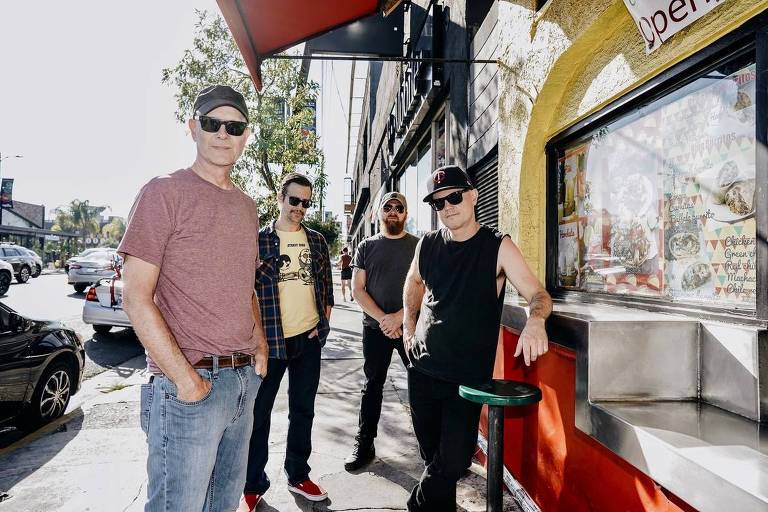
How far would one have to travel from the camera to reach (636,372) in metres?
1.96

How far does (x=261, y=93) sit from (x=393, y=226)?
7.05 metres

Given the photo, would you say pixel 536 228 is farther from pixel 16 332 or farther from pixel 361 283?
pixel 16 332

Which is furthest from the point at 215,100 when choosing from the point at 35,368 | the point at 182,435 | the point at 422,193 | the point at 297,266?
the point at 422,193

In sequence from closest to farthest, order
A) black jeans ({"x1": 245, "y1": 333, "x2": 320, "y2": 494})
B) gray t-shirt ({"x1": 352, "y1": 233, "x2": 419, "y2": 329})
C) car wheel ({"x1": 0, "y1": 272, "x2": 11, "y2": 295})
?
1. black jeans ({"x1": 245, "y1": 333, "x2": 320, "y2": 494})
2. gray t-shirt ({"x1": 352, "y1": 233, "x2": 419, "y2": 329})
3. car wheel ({"x1": 0, "y1": 272, "x2": 11, "y2": 295})

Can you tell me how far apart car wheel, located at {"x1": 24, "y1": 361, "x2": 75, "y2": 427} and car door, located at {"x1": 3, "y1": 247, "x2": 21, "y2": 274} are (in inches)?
854

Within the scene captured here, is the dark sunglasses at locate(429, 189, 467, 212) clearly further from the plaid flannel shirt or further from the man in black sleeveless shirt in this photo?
the plaid flannel shirt

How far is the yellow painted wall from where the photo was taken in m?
2.48

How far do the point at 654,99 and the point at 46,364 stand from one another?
215 inches

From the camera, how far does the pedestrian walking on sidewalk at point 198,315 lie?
1.59 metres

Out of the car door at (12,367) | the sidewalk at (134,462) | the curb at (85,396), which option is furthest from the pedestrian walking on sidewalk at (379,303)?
the car door at (12,367)

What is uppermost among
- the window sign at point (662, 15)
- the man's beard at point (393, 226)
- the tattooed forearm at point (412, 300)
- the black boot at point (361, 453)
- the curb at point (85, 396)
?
the window sign at point (662, 15)

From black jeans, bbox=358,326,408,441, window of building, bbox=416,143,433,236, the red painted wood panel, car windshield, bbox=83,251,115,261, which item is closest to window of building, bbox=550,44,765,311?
the red painted wood panel

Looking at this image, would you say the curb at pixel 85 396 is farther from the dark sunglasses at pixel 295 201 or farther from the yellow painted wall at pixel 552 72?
the yellow painted wall at pixel 552 72

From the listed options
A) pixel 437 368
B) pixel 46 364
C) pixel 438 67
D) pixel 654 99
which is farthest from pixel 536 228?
pixel 46 364
